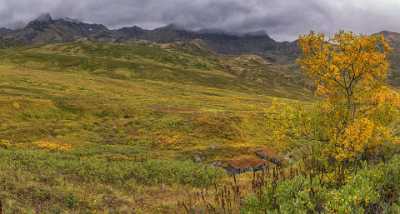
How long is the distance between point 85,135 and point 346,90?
40.3 meters

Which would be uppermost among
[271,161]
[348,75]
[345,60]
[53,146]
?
[345,60]

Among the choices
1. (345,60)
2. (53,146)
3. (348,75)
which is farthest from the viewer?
(53,146)

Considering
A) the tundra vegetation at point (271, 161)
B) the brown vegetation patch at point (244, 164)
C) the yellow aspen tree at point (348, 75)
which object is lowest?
the brown vegetation patch at point (244, 164)

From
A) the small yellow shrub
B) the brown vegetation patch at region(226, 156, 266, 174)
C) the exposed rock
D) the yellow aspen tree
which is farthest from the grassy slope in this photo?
the yellow aspen tree

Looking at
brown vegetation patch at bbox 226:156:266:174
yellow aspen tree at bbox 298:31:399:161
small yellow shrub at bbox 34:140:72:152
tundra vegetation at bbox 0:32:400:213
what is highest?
yellow aspen tree at bbox 298:31:399:161

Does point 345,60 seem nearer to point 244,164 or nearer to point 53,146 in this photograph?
point 244,164

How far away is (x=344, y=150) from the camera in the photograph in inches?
1028

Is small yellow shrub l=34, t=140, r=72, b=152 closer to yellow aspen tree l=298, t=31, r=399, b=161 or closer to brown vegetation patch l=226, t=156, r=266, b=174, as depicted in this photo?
brown vegetation patch l=226, t=156, r=266, b=174

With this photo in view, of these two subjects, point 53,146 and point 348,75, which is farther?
point 53,146

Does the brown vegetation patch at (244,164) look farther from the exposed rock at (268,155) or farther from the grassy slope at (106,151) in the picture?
the grassy slope at (106,151)

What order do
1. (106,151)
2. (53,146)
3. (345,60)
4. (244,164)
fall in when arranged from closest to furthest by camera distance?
(345,60) < (244,164) < (53,146) < (106,151)

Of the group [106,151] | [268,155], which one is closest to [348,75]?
[268,155]

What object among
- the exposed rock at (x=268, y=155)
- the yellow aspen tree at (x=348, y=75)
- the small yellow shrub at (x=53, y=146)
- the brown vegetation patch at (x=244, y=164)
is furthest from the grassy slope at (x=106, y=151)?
the yellow aspen tree at (x=348, y=75)

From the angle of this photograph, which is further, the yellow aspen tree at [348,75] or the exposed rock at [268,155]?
the exposed rock at [268,155]
